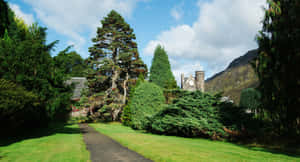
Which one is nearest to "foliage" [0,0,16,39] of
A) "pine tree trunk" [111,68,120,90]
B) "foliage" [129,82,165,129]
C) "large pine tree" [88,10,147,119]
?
"large pine tree" [88,10,147,119]

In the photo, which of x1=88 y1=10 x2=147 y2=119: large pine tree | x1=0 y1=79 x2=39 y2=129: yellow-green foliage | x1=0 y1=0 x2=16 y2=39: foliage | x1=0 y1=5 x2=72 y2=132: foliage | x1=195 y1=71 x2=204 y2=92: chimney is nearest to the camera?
x1=0 y1=79 x2=39 y2=129: yellow-green foliage

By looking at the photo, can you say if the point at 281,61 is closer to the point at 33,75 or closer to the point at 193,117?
the point at 193,117

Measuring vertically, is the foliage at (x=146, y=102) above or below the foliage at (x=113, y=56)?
below

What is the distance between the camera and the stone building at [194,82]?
124ft

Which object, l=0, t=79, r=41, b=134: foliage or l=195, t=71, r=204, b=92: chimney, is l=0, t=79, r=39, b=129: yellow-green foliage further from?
l=195, t=71, r=204, b=92: chimney

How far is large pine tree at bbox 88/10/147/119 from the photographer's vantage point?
26078 mm

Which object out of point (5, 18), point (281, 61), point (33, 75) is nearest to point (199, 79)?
point (281, 61)

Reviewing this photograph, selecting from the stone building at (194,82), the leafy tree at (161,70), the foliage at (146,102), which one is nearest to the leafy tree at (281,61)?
the foliage at (146,102)

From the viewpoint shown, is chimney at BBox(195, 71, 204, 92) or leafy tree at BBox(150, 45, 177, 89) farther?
leafy tree at BBox(150, 45, 177, 89)

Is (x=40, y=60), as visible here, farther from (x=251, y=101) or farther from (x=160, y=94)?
(x=251, y=101)

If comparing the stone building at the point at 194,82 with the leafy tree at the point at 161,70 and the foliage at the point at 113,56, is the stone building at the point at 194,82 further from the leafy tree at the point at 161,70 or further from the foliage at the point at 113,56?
the foliage at the point at 113,56

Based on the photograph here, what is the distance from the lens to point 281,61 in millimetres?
8016

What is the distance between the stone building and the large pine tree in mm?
14725

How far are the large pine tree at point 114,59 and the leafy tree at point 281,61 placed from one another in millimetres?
19232
